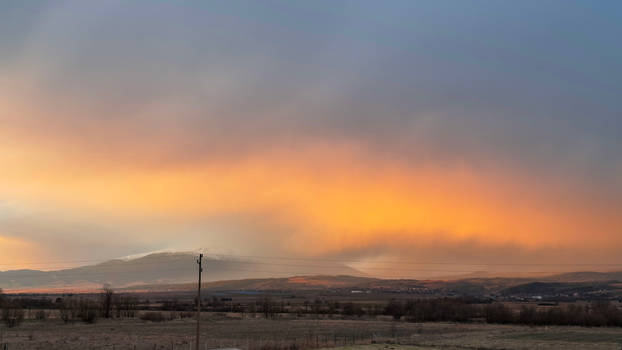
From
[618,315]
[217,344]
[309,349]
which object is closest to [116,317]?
[217,344]

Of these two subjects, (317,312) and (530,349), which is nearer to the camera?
(530,349)

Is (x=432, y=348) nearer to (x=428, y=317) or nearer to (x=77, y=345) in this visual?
(x=77, y=345)

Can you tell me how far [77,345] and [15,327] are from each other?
48.0 m

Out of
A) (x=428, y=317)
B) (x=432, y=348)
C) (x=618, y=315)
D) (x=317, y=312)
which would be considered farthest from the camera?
(x=317, y=312)

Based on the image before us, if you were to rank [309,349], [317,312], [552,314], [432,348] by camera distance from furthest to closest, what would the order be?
[317,312] < [552,314] < [432,348] < [309,349]

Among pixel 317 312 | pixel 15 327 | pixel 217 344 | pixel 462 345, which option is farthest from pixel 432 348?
pixel 317 312

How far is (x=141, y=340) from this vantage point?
79.6 m

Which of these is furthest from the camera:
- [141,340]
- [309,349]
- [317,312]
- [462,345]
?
[317,312]

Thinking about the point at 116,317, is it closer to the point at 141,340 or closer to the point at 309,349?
the point at 141,340

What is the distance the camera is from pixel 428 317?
558ft

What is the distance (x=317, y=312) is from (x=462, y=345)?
123 metres

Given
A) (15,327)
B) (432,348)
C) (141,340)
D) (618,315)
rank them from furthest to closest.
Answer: (618,315) < (15,327) < (141,340) < (432,348)

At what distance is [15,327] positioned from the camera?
11025 centimetres

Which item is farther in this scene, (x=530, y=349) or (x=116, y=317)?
(x=116, y=317)
